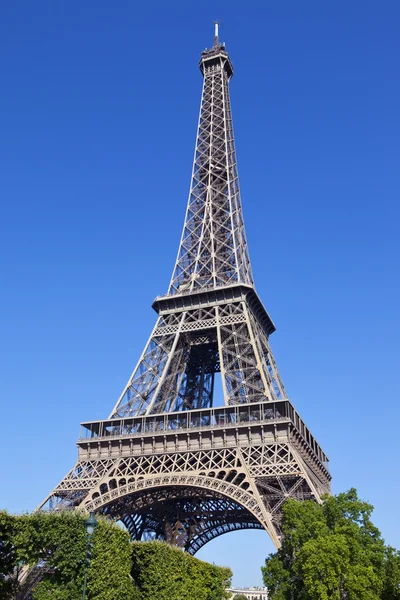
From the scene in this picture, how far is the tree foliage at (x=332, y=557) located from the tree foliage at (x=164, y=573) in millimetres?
4498

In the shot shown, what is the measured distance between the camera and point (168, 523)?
49.9m

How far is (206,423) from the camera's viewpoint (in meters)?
45.3

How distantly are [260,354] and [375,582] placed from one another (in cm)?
2227

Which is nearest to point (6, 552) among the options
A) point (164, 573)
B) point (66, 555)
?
point (66, 555)

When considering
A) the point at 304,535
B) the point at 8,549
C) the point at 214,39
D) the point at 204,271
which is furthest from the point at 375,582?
the point at 214,39

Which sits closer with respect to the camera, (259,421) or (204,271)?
(259,421)

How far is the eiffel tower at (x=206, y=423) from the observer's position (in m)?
41.0

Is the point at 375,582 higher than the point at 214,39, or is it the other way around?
the point at 214,39

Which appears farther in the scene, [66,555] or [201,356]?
[201,356]

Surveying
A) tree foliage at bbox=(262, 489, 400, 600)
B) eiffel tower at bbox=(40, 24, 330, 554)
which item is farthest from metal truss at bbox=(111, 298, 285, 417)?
tree foliage at bbox=(262, 489, 400, 600)

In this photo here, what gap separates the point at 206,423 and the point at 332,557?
54.4ft

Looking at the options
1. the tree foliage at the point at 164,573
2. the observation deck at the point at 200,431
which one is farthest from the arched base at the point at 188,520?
the tree foliage at the point at 164,573

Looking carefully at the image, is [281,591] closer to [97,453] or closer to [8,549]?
[8,549]

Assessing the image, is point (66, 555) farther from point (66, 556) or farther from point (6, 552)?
point (6, 552)
